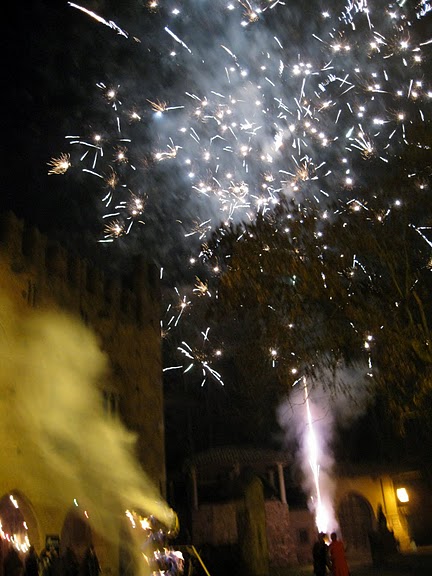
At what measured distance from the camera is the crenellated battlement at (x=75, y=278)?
16531 mm

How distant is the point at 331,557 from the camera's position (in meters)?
10.5

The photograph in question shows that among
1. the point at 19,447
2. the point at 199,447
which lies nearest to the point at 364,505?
the point at 199,447

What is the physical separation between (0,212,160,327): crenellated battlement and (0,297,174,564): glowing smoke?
0.99m

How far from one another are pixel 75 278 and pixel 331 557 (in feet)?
37.4

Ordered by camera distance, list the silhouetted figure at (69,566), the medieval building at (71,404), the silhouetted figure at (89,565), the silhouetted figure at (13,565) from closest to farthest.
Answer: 1. the silhouetted figure at (69,566)
2. the silhouetted figure at (89,565)
3. the silhouetted figure at (13,565)
4. the medieval building at (71,404)

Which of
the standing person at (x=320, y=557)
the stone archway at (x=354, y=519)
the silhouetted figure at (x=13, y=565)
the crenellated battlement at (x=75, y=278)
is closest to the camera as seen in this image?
the standing person at (x=320, y=557)

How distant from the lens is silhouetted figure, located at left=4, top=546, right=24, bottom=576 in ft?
39.4

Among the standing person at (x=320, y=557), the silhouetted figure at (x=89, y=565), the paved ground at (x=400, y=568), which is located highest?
the silhouetted figure at (x=89, y=565)

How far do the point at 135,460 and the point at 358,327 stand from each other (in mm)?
10350

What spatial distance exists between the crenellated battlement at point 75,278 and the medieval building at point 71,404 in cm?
4

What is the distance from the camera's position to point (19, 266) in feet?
53.4

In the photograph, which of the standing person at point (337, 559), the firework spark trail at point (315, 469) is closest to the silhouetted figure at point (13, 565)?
the standing person at point (337, 559)

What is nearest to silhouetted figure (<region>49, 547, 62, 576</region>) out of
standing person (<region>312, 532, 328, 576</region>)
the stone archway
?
standing person (<region>312, 532, 328, 576</region>)

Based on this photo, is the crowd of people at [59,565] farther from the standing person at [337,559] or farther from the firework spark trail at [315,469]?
the firework spark trail at [315,469]
